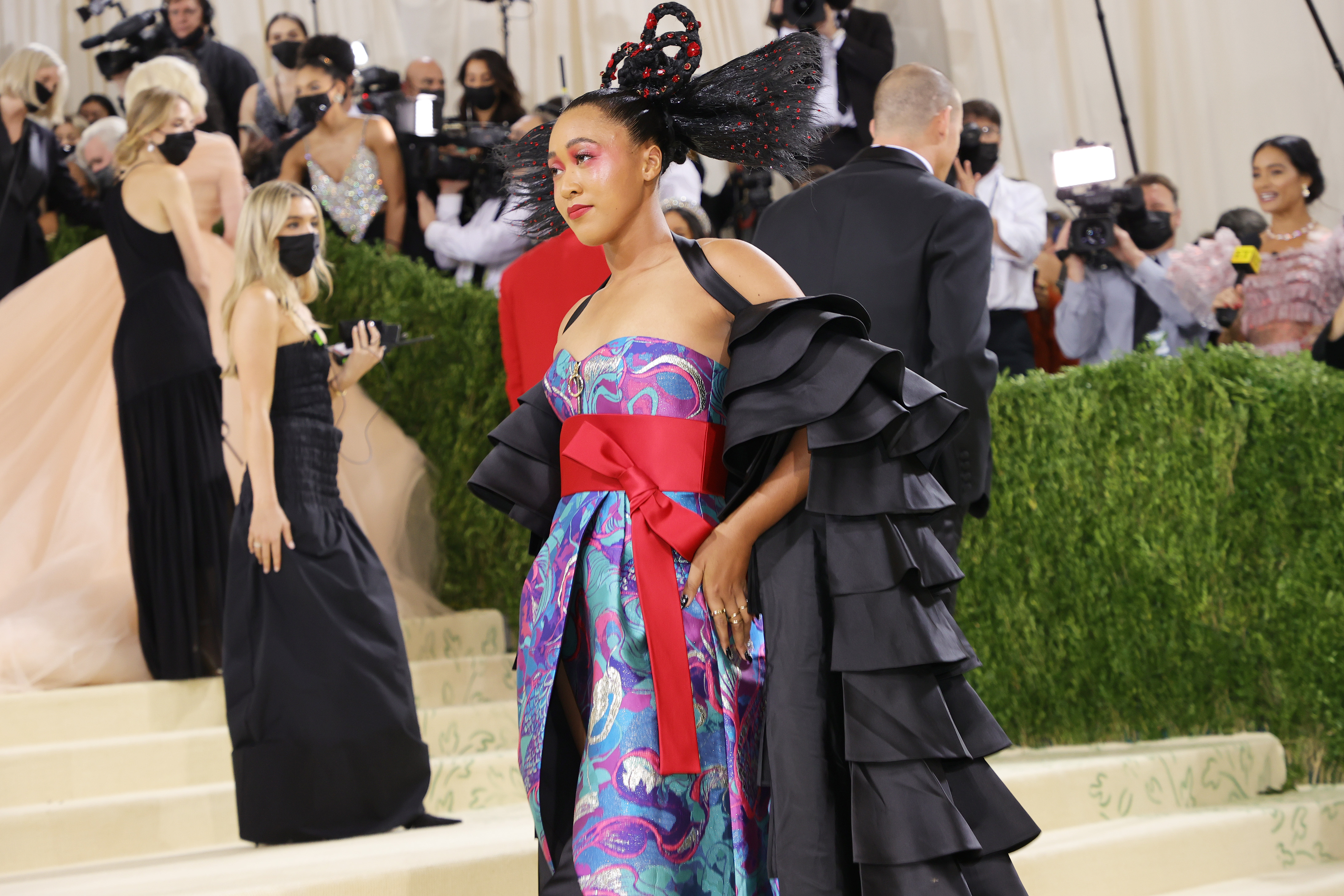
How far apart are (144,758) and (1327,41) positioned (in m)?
6.63

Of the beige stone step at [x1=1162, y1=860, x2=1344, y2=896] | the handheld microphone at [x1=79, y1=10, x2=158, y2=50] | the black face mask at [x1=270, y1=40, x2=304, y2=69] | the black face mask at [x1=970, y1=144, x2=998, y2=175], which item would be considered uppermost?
the handheld microphone at [x1=79, y1=10, x2=158, y2=50]

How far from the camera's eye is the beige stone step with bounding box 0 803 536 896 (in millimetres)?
3010

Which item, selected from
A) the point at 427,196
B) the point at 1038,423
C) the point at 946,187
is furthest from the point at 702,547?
the point at 427,196

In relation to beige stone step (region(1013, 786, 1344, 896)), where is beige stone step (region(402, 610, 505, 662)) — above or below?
above

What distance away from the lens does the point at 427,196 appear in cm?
664

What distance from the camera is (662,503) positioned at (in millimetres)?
2057

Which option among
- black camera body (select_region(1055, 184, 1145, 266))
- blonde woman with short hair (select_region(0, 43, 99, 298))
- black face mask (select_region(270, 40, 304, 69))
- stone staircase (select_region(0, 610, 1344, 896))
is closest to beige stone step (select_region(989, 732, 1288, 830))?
stone staircase (select_region(0, 610, 1344, 896))

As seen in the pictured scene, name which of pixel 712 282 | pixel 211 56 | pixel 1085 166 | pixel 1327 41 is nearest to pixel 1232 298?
pixel 1085 166

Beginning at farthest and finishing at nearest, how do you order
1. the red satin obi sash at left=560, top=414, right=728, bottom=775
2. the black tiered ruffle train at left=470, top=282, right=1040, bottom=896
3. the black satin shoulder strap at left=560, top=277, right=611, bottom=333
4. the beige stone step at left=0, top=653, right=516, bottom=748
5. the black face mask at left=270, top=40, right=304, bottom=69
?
the black face mask at left=270, top=40, right=304, bottom=69, the beige stone step at left=0, top=653, right=516, bottom=748, the black satin shoulder strap at left=560, top=277, right=611, bottom=333, the red satin obi sash at left=560, top=414, right=728, bottom=775, the black tiered ruffle train at left=470, top=282, right=1040, bottom=896

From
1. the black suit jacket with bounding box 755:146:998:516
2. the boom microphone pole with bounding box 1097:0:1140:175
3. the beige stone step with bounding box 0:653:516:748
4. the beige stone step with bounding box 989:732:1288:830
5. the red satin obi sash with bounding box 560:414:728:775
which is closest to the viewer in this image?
the red satin obi sash with bounding box 560:414:728:775

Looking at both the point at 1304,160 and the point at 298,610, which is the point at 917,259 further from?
the point at 1304,160

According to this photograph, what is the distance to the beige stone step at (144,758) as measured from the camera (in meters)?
4.10

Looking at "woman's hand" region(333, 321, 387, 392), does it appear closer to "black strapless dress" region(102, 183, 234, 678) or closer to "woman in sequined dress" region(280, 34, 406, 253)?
"black strapless dress" region(102, 183, 234, 678)

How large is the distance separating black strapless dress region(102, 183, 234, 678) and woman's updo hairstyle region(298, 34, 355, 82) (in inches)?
56.1
